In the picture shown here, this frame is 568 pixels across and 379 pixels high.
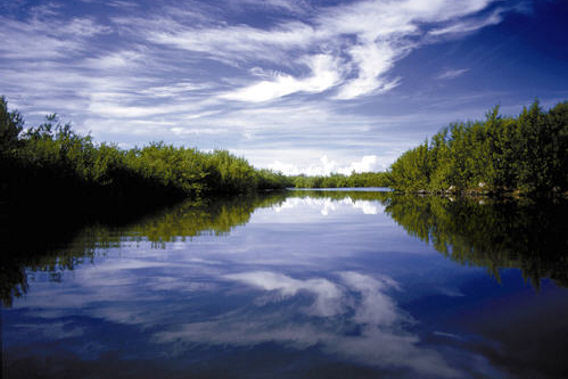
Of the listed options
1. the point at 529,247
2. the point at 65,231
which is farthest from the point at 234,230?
the point at 529,247

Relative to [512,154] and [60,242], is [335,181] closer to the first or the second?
[512,154]

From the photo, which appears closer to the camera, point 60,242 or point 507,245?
point 507,245

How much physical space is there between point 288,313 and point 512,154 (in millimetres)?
43890

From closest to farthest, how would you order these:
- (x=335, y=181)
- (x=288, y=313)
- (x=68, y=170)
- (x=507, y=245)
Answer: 1. (x=288, y=313)
2. (x=507, y=245)
3. (x=68, y=170)
4. (x=335, y=181)

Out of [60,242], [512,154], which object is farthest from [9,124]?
[512,154]

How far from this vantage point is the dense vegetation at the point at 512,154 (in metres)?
38.7

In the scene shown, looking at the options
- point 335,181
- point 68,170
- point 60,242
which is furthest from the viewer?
point 335,181

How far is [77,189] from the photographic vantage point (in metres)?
24.4

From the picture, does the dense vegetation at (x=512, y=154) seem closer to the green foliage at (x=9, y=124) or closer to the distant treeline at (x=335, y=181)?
the green foliage at (x=9, y=124)

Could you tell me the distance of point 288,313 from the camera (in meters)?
4.72

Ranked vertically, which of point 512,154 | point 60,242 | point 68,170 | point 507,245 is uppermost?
point 512,154

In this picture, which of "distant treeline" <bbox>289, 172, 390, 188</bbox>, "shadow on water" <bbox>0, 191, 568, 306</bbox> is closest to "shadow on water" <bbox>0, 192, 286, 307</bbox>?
"shadow on water" <bbox>0, 191, 568, 306</bbox>

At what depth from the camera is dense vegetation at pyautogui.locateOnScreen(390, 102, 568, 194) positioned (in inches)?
1522

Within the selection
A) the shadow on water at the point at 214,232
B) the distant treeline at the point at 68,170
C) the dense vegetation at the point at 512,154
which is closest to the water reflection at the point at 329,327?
the shadow on water at the point at 214,232
